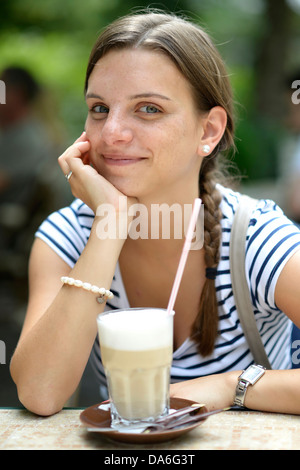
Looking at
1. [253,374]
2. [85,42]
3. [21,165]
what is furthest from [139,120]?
[85,42]

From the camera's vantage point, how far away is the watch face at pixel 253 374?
62.0 inches

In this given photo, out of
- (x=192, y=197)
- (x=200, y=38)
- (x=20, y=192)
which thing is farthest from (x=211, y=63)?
(x=20, y=192)

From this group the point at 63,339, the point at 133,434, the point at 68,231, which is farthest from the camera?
the point at 68,231

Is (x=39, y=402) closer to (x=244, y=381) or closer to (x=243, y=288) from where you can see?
(x=244, y=381)

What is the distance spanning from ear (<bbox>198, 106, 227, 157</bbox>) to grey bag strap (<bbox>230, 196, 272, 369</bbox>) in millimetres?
255

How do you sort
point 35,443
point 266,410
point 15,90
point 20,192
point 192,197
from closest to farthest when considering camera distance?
point 35,443 < point 266,410 < point 192,197 < point 20,192 < point 15,90

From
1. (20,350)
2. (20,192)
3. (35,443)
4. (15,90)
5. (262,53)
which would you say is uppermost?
(262,53)

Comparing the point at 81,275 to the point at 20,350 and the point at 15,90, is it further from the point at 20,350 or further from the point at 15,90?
the point at 15,90

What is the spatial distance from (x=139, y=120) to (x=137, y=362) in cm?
75

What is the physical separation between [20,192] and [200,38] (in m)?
3.62

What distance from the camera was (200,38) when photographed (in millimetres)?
1967

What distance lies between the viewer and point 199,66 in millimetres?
1894

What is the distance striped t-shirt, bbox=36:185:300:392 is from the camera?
1.83 m

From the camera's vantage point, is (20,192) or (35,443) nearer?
(35,443)
